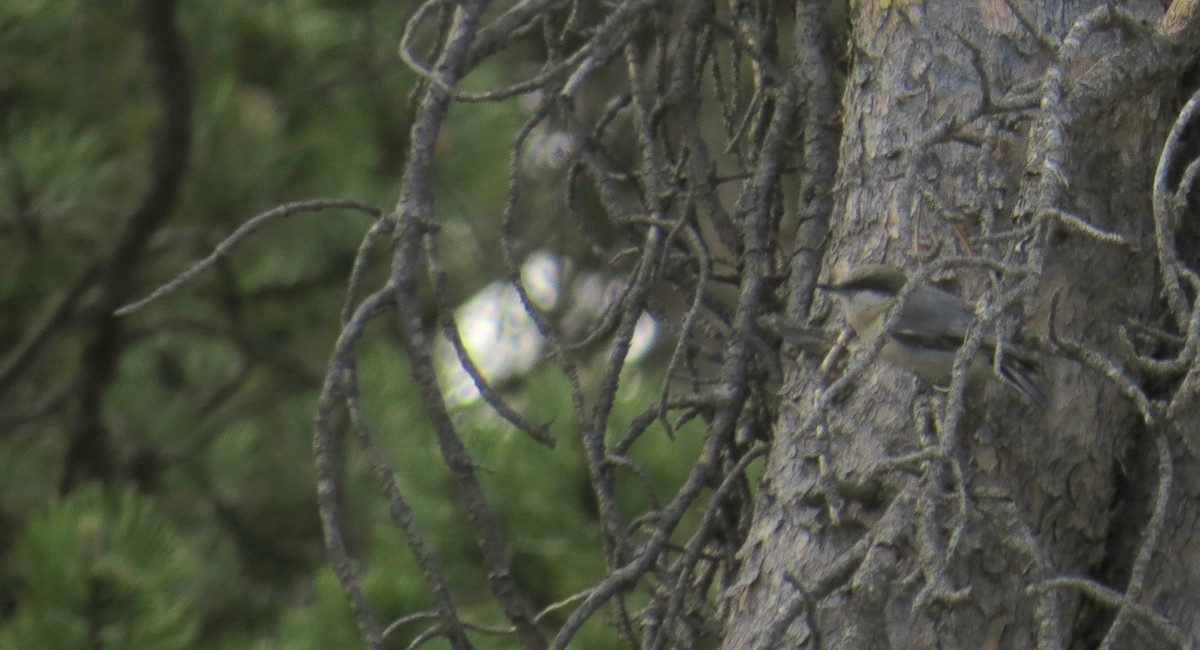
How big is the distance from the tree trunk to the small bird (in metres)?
0.02

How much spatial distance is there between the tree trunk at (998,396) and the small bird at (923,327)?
0.02 meters

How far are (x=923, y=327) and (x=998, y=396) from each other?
7.4 inches

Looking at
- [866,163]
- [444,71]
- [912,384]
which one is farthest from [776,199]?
[444,71]

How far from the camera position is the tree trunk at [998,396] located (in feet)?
4.14

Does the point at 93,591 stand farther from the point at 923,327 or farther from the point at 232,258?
the point at 232,258

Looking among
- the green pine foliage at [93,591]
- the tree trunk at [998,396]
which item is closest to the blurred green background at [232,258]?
the green pine foliage at [93,591]

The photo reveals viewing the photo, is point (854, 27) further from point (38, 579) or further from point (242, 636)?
point (242, 636)

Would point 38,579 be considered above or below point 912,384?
above

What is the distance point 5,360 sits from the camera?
10.2 feet

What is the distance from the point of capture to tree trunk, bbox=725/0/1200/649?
1261mm

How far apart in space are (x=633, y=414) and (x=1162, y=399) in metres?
0.95

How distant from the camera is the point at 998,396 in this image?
1354 mm

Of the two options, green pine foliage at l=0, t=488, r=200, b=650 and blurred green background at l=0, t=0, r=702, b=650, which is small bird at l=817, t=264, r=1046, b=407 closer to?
blurred green background at l=0, t=0, r=702, b=650

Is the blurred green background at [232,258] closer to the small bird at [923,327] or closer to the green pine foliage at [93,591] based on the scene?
the green pine foliage at [93,591]
